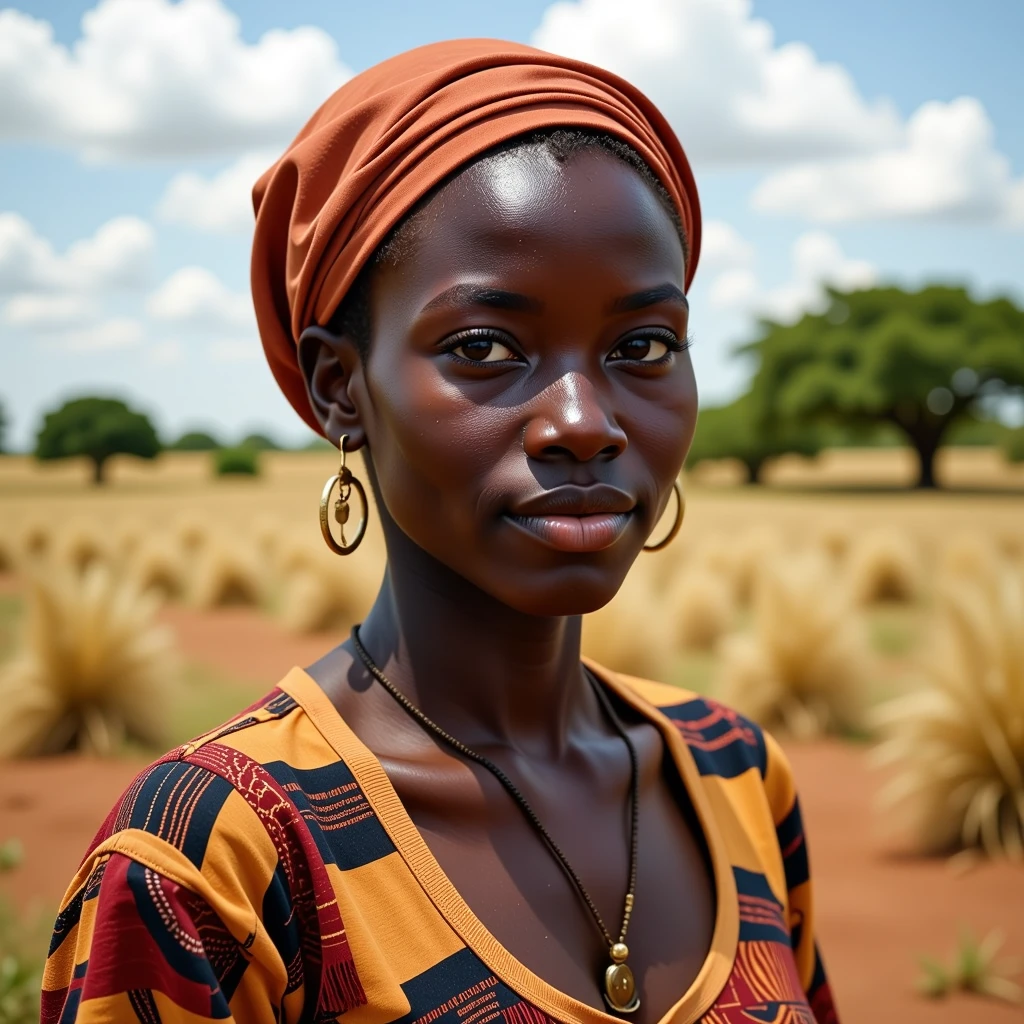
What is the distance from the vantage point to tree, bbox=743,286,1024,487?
2995 centimetres

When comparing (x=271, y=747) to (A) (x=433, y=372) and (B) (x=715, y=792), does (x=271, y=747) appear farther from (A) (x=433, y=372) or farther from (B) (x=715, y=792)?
(B) (x=715, y=792)

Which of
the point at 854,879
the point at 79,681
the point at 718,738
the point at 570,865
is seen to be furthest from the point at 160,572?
the point at 570,865

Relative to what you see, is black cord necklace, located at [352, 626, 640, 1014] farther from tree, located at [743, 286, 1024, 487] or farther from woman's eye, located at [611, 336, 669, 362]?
tree, located at [743, 286, 1024, 487]

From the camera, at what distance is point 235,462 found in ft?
115

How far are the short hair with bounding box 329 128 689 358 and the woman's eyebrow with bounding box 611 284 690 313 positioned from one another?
16 cm

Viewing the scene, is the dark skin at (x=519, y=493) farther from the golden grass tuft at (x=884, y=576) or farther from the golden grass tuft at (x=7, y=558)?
the golden grass tuft at (x=7, y=558)

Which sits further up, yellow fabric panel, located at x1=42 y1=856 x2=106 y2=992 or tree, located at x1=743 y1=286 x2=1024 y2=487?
tree, located at x1=743 y1=286 x2=1024 y2=487

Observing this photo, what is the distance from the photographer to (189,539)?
19375 millimetres

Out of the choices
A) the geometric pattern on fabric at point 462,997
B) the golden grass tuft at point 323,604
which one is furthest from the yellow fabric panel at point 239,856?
the golden grass tuft at point 323,604

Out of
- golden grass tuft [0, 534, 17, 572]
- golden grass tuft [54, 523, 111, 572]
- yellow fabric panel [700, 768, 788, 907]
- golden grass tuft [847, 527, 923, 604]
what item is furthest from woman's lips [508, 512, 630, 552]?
golden grass tuft [54, 523, 111, 572]

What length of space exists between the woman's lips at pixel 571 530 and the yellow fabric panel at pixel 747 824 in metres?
0.68

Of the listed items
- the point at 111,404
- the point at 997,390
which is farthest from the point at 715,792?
the point at 997,390

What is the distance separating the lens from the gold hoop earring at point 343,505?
1712mm

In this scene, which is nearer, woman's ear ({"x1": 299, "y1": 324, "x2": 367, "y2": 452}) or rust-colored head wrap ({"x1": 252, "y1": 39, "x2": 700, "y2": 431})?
rust-colored head wrap ({"x1": 252, "y1": 39, "x2": 700, "y2": 431})
